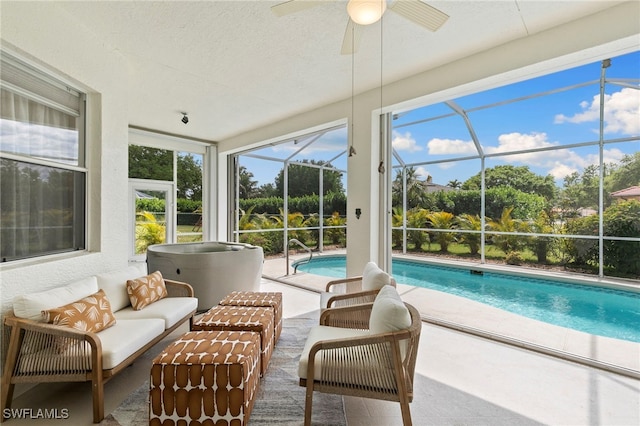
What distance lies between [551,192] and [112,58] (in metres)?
8.64

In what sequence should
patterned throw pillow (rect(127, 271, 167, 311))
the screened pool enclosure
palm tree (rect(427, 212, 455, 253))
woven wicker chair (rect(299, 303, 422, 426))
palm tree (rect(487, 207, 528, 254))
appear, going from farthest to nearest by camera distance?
1. palm tree (rect(427, 212, 455, 253))
2. palm tree (rect(487, 207, 528, 254))
3. the screened pool enclosure
4. patterned throw pillow (rect(127, 271, 167, 311))
5. woven wicker chair (rect(299, 303, 422, 426))

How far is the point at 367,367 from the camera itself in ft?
5.61

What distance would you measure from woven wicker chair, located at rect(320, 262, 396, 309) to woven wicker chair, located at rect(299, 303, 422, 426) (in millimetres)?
728

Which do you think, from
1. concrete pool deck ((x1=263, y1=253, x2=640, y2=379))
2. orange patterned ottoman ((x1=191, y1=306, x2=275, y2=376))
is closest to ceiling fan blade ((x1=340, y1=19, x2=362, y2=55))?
orange patterned ottoman ((x1=191, y1=306, x2=275, y2=376))

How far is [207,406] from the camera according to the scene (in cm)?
166

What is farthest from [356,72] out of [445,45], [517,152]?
[517,152]

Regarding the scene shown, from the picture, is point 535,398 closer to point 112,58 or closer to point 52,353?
point 52,353

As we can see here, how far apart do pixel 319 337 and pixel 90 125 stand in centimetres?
302

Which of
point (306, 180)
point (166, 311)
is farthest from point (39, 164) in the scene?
point (306, 180)

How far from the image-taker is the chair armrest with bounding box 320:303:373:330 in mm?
2377

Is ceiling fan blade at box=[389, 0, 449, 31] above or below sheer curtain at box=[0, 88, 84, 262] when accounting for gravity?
above

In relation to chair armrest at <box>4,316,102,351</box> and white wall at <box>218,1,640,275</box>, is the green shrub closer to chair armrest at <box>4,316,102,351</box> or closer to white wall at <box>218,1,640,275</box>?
white wall at <box>218,1,640,275</box>

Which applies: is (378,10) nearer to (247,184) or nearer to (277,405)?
(277,405)

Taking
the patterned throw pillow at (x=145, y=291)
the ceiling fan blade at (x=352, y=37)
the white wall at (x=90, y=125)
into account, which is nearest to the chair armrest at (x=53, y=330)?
the white wall at (x=90, y=125)
